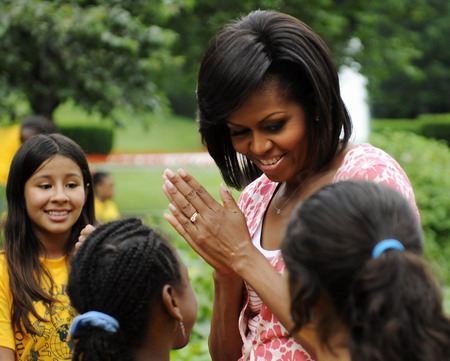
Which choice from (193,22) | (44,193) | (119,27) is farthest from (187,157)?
(44,193)

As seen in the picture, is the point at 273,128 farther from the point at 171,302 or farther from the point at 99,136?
the point at 99,136

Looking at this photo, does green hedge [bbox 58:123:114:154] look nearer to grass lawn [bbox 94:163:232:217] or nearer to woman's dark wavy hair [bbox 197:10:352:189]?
grass lawn [bbox 94:163:232:217]

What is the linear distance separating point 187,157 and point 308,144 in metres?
23.2

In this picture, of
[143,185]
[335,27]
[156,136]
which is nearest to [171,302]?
[335,27]

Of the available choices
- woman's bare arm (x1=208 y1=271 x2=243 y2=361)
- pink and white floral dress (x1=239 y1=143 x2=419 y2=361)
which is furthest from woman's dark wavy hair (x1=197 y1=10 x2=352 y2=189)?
woman's bare arm (x1=208 y1=271 x2=243 y2=361)

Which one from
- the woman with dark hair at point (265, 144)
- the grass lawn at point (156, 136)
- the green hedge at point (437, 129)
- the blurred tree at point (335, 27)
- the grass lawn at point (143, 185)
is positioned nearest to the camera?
the woman with dark hair at point (265, 144)

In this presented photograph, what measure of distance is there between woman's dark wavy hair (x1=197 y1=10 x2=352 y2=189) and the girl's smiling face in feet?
2.89

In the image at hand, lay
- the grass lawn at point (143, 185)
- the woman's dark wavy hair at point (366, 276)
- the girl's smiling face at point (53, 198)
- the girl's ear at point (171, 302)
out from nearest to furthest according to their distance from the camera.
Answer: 1. the woman's dark wavy hair at point (366, 276)
2. the girl's ear at point (171, 302)
3. the girl's smiling face at point (53, 198)
4. the grass lawn at point (143, 185)

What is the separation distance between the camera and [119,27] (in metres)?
9.37

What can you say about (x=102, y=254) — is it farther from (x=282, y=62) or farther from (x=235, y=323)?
(x=282, y=62)

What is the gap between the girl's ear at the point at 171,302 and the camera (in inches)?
89.8

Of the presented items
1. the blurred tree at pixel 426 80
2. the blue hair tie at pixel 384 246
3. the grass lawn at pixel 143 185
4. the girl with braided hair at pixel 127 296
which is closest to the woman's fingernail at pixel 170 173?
the girl with braided hair at pixel 127 296

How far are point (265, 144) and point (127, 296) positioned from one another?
2.23 feet

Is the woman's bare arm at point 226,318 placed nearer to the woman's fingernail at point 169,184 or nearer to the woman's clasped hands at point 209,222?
the woman's clasped hands at point 209,222
